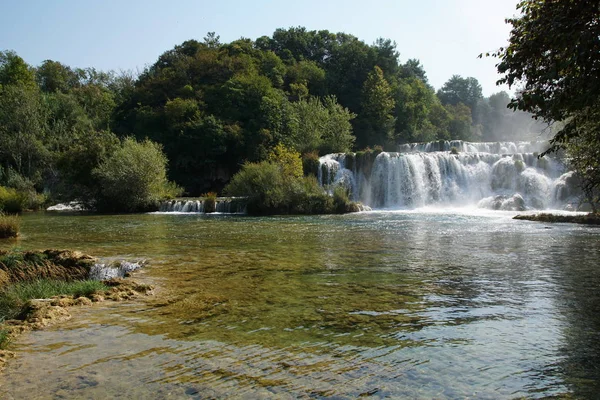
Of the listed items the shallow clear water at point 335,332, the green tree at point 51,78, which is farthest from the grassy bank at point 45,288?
the green tree at point 51,78

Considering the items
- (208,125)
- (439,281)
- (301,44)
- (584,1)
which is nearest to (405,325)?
(439,281)

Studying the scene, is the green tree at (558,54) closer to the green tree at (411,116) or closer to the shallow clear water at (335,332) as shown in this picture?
the shallow clear water at (335,332)

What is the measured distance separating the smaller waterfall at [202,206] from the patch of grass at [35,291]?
23.2 meters

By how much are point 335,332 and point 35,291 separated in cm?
548

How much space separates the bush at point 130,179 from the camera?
112ft

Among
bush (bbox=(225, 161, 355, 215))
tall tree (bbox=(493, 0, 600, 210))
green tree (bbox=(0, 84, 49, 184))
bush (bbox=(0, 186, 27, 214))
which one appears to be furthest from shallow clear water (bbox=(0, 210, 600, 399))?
green tree (bbox=(0, 84, 49, 184))

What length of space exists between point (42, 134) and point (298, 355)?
2046 inches

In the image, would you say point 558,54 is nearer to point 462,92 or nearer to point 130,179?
point 130,179

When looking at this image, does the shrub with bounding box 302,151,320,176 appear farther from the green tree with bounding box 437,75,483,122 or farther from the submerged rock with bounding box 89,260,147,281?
the green tree with bounding box 437,75,483,122

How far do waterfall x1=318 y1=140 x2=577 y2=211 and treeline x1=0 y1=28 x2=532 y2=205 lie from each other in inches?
188

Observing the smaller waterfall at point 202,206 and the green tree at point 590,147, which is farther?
the smaller waterfall at point 202,206

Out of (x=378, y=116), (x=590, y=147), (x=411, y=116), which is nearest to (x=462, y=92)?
(x=411, y=116)

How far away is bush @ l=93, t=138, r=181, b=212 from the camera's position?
112ft

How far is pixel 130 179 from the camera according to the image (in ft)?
113
